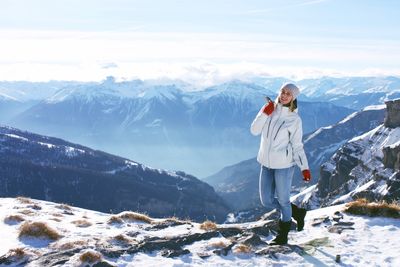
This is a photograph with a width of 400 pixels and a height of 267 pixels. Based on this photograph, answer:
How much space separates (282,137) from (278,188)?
5.64 ft

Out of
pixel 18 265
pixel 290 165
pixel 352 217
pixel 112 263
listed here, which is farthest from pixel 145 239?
pixel 352 217

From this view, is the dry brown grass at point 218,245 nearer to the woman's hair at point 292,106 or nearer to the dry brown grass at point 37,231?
the woman's hair at point 292,106

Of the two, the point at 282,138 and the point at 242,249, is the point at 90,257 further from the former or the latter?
the point at 282,138

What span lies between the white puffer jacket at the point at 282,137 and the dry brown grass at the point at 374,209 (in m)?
6.35

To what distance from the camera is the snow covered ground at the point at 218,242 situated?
549 inches

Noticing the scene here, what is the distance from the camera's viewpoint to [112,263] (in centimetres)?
1323

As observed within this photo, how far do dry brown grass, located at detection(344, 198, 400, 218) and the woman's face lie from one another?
7685 mm

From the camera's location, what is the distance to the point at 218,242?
50.7 feet

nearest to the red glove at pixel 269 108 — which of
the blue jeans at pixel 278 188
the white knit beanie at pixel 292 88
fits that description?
the white knit beanie at pixel 292 88

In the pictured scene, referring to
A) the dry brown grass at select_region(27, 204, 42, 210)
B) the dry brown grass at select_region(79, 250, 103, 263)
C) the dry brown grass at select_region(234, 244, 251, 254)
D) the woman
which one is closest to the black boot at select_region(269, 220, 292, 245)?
the woman

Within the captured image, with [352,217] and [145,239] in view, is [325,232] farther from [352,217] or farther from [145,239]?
[145,239]

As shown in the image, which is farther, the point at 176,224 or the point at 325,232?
the point at 176,224

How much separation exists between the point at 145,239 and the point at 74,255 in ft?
9.83

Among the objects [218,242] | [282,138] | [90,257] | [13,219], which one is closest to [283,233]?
[218,242]
